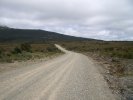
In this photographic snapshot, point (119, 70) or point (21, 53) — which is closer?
point (119, 70)

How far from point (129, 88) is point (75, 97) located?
4.83 meters

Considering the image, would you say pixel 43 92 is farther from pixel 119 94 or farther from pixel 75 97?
pixel 119 94

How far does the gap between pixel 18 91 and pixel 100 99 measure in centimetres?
381

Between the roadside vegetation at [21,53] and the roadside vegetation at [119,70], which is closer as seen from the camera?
the roadside vegetation at [119,70]

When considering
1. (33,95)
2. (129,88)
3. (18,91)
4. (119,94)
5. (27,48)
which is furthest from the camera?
(27,48)

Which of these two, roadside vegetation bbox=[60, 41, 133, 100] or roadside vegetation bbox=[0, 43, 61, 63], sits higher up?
roadside vegetation bbox=[60, 41, 133, 100]

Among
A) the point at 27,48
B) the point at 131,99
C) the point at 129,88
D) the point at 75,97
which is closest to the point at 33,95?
the point at 75,97

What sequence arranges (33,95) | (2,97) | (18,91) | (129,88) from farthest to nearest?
(129,88)
(18,91)
(33,95)
(2,97)

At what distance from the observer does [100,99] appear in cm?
A: 1124

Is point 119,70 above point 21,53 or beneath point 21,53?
above

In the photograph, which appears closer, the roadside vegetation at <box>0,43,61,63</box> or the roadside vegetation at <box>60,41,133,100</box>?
the roadside vegetation at <box>60,41,133,100</box>

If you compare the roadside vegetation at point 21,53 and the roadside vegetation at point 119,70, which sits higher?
the roadside vegetation at point 119,70

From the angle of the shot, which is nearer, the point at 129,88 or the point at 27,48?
the point at 129,88

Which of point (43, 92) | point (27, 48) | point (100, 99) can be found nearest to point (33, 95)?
point (43, 92)
